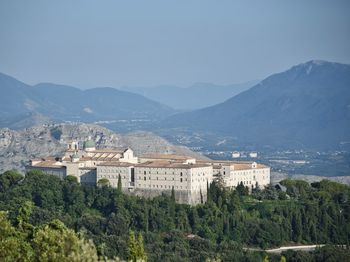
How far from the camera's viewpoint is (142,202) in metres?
78.4

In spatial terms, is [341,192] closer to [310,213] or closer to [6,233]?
[310,213]

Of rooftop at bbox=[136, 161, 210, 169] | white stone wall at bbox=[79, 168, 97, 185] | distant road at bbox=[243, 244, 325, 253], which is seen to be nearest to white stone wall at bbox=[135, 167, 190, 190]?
rooftop at bbox=[136, 161, 210, 169]

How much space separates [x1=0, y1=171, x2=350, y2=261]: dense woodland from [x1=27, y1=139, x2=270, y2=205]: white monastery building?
39.6 inches

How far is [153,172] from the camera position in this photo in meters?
79.0

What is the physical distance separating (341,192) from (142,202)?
62.0 feet

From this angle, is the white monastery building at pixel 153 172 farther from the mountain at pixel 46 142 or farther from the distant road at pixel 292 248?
the mountain at pixel 46 142

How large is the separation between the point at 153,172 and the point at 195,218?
500 cm

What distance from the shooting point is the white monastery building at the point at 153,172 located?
257ft

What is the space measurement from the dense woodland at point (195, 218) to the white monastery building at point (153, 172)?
1006 mm

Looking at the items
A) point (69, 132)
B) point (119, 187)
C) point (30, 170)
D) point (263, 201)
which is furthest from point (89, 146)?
point (69, 132)

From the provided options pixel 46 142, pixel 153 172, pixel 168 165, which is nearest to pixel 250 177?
pixel 168 165

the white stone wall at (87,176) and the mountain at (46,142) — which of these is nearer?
the white stone wall at (87,176)

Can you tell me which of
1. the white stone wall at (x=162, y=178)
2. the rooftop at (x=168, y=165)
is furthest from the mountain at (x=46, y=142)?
the white stone wall at (x=162, y=178)

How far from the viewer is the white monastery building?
257 ft
